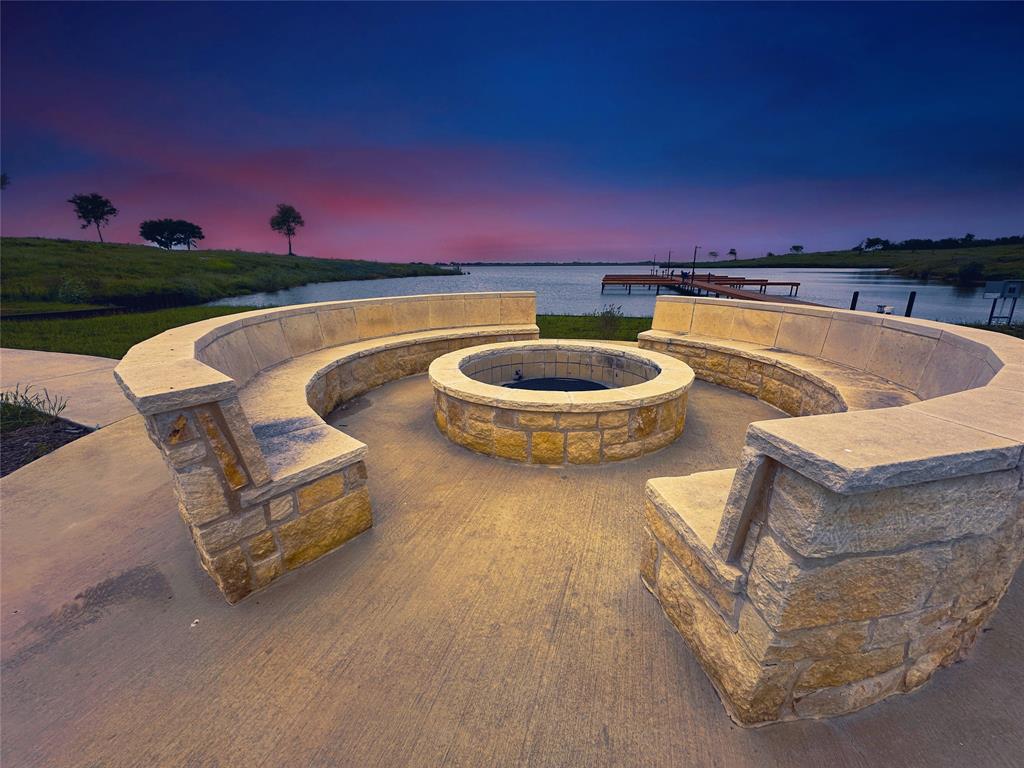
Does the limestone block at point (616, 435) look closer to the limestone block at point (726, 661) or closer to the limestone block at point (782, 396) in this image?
the limestone block at point (726, 661)

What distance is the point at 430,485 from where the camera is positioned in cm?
380

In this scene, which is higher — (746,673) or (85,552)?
(746,673)

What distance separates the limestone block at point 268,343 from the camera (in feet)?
16.4

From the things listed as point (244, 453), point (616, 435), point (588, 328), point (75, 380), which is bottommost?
point (588, 328)

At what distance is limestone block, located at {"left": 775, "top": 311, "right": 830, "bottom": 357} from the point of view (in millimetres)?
5789

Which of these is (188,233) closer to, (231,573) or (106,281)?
(106,281)

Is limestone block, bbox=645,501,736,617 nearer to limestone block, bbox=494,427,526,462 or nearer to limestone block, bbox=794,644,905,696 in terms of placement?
limestone block, bbox=794,644,905,696

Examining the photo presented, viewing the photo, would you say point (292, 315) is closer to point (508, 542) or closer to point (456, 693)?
point (508, 542)

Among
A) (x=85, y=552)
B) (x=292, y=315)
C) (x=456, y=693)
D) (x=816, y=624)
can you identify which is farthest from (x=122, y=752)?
(x=292, y=315)

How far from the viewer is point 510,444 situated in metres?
4.14

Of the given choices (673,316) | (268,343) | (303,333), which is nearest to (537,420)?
(268,343)

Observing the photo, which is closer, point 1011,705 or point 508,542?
point 1011,705

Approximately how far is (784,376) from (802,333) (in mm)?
1002

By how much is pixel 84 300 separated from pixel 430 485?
877 inches
